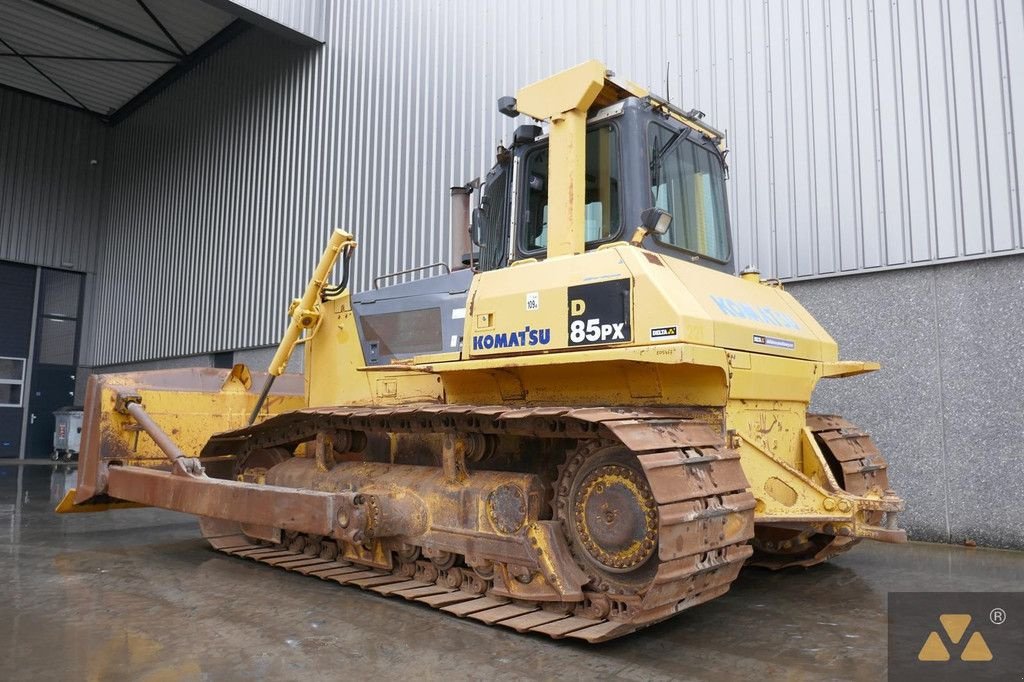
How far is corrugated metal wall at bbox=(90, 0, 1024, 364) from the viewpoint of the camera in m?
7.35

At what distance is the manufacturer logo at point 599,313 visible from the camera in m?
4.31

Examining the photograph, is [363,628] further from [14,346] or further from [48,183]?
[48,183]

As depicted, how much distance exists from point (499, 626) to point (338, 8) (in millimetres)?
12796

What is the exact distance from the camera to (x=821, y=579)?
19.2ft

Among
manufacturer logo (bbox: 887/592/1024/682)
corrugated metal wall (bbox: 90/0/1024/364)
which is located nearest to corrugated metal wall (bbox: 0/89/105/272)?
corrugated metal wall (bbox: 90/0/1024/364)

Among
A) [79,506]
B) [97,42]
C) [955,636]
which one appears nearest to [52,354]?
[97,42]

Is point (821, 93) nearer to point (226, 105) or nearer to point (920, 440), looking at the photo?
point (920, 440)

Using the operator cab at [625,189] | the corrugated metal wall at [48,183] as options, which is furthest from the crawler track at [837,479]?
the corrugated metal wall at [48,183]

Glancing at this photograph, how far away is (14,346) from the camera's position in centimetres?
2083

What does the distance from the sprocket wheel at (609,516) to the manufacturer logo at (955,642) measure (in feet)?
5.15

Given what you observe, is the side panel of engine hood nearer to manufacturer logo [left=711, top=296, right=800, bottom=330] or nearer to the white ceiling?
manufacturer logo [left=711, top=296, right=800, bottom=330]

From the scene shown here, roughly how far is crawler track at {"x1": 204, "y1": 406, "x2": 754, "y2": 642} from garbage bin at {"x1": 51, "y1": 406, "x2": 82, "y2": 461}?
1735 cm

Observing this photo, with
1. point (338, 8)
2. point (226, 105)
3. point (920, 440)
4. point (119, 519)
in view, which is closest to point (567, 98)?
point (920, 440)

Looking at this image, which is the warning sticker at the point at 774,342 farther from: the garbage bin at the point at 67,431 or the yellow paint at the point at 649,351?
the garbage bin at the point at 67,431
